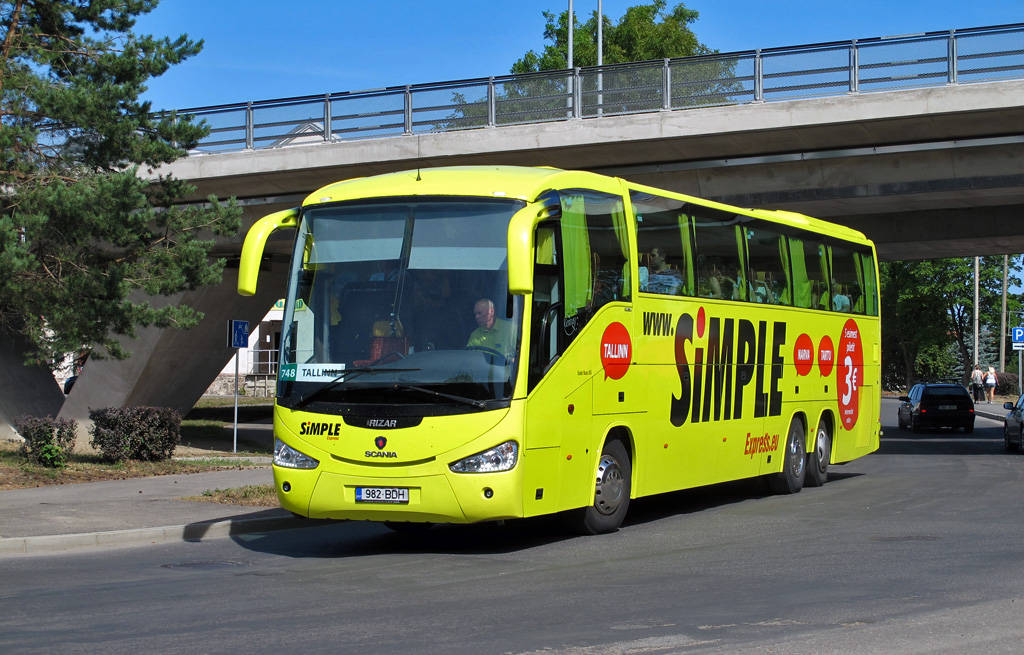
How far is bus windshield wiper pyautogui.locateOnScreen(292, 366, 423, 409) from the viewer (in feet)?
35.3

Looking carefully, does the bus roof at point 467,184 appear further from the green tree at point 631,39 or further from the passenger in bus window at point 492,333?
the green tree at point 631,39

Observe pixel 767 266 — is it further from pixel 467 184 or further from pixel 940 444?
pixel 940 444

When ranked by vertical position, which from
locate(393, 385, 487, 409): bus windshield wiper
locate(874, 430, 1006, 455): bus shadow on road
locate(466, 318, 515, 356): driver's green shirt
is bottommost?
locate(874, 430, 1006, 455): bus shadow on road

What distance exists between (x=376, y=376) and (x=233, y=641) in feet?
13.1

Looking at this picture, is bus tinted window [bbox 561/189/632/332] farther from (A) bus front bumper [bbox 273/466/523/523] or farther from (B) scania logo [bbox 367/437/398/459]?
(B) scania logo [bbox 367/437/398/459]

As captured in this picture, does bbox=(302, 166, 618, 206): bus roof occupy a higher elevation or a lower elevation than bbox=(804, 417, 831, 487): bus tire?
higher

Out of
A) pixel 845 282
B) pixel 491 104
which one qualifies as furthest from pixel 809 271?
pixel 491 104

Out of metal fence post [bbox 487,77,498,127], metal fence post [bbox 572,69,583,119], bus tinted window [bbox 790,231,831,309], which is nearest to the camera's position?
bus tinted window [bbox 790,231,831,309]

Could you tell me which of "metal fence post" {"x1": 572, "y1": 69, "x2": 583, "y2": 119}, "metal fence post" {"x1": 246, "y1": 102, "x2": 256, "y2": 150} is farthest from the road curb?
"metal fence post" {"x1": 246, "y1": 102, "x2": 256, "y2": 150}

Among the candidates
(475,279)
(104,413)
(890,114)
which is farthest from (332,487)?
(890,114)

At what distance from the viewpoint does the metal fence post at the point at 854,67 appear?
21.7m

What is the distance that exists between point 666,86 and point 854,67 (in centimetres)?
358

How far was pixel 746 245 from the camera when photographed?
15492mm

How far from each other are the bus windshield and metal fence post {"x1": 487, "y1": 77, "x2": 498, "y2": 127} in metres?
13.6
